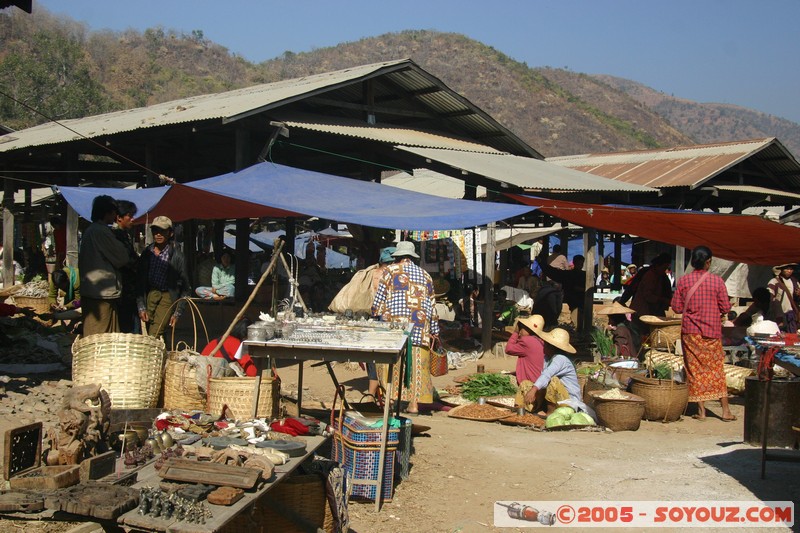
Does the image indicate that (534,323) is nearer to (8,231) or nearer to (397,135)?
(397,135)

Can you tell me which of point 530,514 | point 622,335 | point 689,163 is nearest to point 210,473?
point 530,514

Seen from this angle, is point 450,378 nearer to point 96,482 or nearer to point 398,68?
point 398,68

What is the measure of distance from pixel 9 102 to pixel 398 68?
1018 inches

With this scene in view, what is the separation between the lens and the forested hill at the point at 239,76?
34.8 meters

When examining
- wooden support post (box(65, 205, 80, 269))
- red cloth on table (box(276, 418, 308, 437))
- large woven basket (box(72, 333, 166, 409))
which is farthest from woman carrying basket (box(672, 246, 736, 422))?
wooden support post (box(65, 205, 80, 269))

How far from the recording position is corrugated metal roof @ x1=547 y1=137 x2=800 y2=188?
14.2 metres

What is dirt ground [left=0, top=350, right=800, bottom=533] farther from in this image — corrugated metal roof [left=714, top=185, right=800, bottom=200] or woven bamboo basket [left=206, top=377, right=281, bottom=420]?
corrugated metal roof [left=714, top=185, right=800, bottom=200]

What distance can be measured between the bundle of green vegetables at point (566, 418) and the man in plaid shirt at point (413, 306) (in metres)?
1.16

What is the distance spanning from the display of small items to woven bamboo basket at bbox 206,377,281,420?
89.2 inches

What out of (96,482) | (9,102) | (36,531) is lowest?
(36,531)

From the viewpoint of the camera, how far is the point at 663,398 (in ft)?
26.0

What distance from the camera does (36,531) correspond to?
4.55 m

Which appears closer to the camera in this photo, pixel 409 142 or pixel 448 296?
pixel 409 142

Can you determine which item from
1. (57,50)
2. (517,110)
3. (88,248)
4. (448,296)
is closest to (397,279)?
(88,248)
